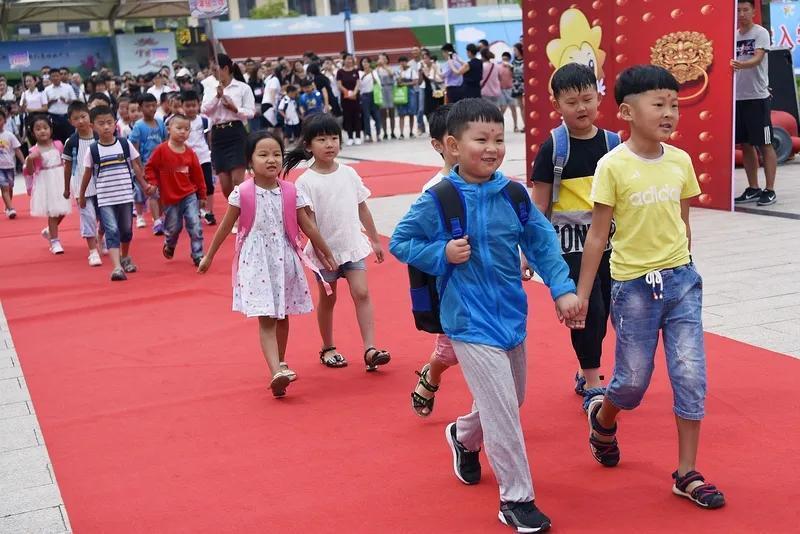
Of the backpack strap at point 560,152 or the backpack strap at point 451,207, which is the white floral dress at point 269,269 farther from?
the backpack strap at point 451,207

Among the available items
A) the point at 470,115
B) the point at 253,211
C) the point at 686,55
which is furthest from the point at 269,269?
the point at 686,55

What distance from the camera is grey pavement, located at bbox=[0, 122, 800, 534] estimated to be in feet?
13.6

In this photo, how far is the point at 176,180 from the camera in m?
9.19

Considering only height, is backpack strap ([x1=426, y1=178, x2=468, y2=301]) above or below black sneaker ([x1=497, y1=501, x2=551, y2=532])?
above

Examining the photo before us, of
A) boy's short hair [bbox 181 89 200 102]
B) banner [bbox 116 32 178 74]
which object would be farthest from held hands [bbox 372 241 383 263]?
banner [bbox 116 32 178 74]

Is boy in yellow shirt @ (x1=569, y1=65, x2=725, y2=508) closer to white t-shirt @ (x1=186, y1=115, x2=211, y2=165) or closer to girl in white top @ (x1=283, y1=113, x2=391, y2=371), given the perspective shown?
girl in white top @ (x1=283, y1=113, x2=391, y2=371)

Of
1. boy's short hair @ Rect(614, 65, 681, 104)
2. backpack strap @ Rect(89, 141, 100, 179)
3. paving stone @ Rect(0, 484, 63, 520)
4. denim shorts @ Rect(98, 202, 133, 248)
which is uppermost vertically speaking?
boy's short hair @ Rect(614, 65, 681, 104)

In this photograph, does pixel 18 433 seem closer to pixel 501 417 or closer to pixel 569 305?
pixel 501 417

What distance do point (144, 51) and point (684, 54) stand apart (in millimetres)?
29506

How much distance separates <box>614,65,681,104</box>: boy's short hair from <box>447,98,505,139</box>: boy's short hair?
515 mm

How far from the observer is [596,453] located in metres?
4.06

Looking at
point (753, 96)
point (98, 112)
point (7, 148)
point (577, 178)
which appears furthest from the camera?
point (7, 148)

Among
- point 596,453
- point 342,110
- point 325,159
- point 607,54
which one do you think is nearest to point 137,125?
point 607,54

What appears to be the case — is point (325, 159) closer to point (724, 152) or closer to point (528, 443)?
point (528, 443)
